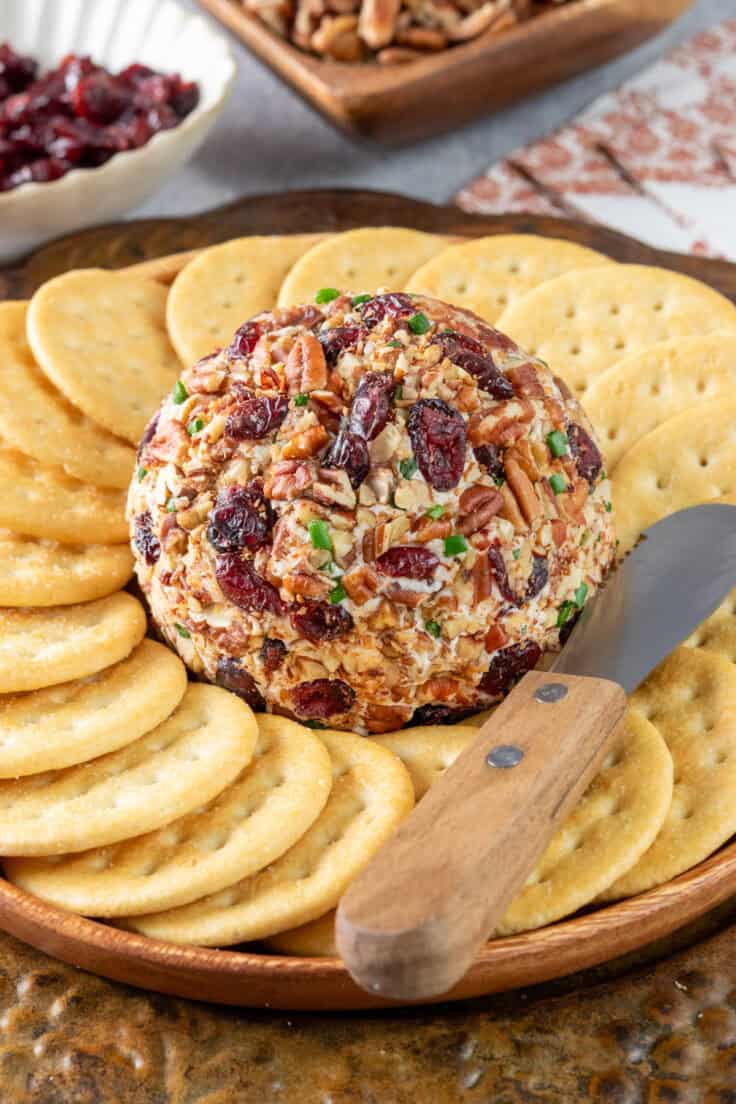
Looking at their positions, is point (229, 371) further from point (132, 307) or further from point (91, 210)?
point (91, 210)

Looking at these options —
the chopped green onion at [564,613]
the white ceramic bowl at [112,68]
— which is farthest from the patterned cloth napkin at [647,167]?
the chopped green onion at [564,613]

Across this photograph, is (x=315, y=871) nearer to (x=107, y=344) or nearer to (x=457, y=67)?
(x=107, y=344)

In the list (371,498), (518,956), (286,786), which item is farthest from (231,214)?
(518,956)

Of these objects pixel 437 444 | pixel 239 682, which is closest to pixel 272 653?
pixel 239 682

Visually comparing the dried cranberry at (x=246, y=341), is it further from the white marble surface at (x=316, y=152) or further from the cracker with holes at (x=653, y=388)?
the white marble surface at (x=316, y=152)

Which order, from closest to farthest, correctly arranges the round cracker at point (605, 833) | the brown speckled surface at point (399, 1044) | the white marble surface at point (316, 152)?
the brown speckled surface at point (399, 1044) → the round cracker at point (605, 833) → the white marble surface at point (316, 152)

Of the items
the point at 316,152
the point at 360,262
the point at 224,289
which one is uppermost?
the point at 360,262
